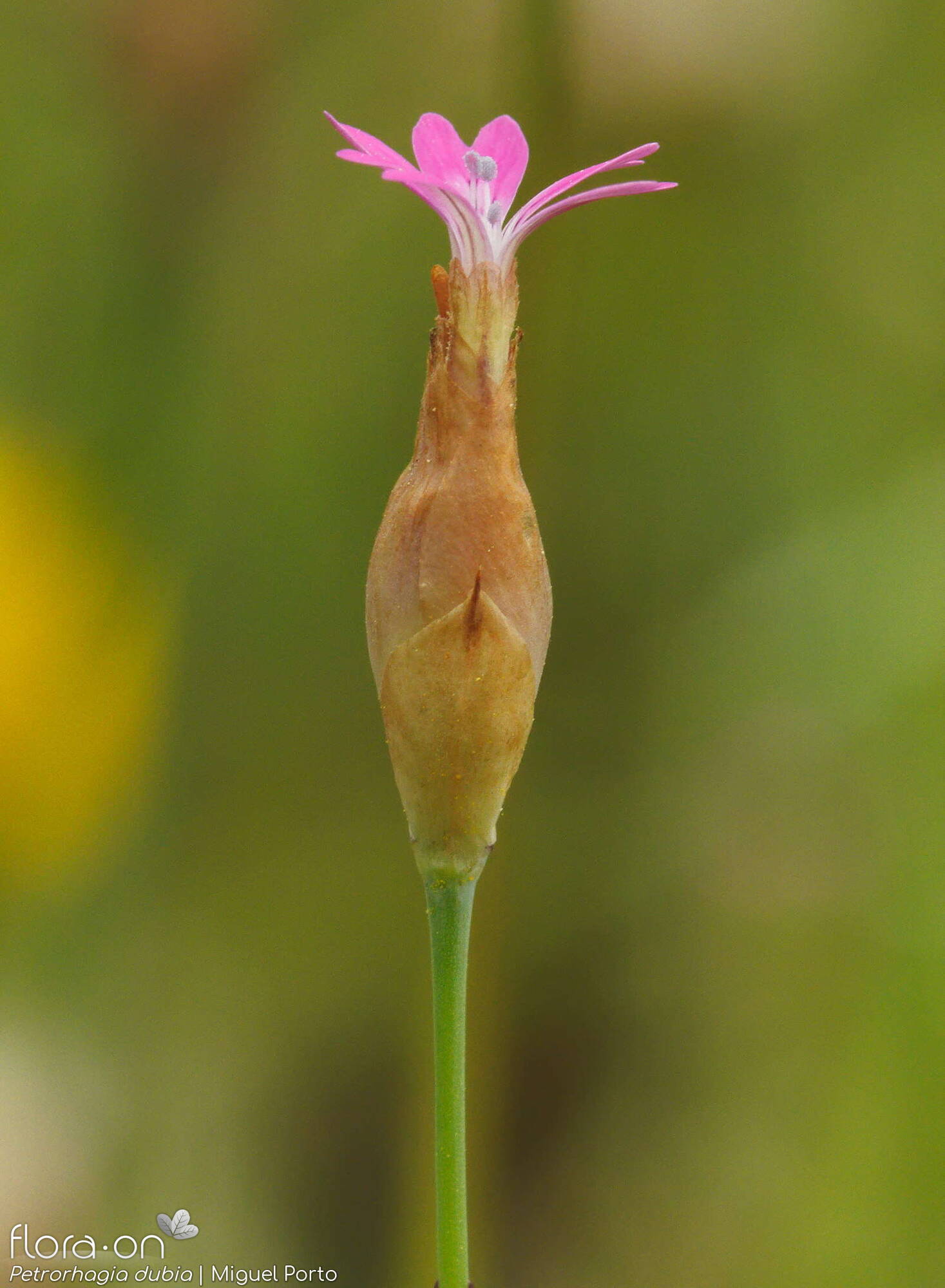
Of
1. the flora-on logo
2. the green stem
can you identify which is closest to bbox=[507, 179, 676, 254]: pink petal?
the green stem

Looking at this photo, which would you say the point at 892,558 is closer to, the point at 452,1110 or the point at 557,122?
the point at 557,122

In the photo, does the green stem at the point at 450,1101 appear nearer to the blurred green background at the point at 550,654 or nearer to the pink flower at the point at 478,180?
the pink flower at the point at 478,180

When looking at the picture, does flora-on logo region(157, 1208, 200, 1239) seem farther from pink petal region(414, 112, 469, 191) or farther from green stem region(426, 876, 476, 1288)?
pink petal region(414, 112, 469, 191)

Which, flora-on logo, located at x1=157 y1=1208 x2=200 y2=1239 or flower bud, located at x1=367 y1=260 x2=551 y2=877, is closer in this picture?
flower bud, located at x1=367 y1=260 x2=551 y2=877

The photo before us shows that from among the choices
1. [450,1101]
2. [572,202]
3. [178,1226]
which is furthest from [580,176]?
[178,1226]

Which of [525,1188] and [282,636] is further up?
[282,636]

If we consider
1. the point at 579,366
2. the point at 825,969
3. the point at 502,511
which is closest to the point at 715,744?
the point at 825,969
